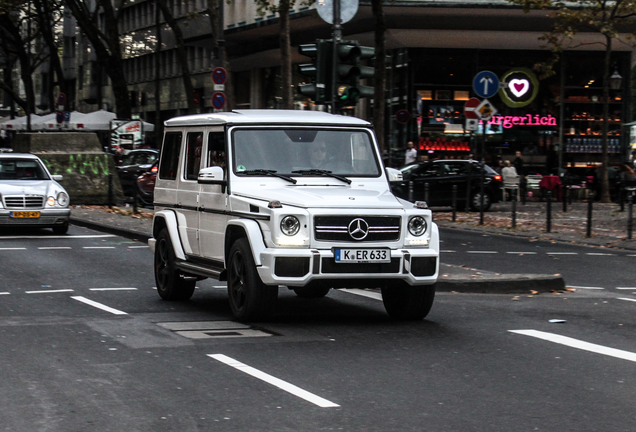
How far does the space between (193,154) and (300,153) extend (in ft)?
4.24

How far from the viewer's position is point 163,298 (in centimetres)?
1177

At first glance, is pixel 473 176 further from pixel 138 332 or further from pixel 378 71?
pixel 138 332

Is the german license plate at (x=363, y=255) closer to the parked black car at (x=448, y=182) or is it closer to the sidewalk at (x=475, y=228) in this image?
the sidewalk at (x=475, y=228)

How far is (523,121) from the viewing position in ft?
140

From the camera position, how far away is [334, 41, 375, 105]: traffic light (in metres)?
14.5

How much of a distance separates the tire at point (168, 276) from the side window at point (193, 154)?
77 centimetres

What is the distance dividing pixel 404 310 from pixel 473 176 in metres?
20.7

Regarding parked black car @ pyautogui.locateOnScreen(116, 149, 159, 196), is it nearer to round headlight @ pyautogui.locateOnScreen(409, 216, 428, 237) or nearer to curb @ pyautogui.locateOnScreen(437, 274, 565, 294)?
curb @ pyautogui.locateOnScreen(437, 274, 565, 294)

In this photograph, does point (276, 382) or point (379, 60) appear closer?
point (276, 382)

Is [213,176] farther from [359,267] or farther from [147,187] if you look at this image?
[147,187]

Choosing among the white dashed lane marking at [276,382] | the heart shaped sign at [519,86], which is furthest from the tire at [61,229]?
the heart shaped sign at [519,86]

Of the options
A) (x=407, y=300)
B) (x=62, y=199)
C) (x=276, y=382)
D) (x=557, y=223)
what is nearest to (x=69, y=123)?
(x=557, y=223)

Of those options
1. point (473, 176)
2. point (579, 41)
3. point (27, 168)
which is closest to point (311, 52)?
point (27, 168)

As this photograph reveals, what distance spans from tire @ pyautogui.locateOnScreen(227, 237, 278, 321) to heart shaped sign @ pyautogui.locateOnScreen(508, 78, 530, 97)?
34.1 metres
